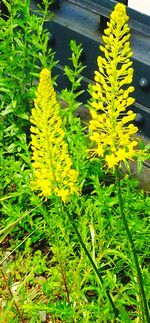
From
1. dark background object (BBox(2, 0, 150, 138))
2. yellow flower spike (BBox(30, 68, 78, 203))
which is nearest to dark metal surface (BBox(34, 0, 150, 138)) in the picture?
dark background object (BBox(2, 0, 150, 138))

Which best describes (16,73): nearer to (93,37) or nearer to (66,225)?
(93,37)

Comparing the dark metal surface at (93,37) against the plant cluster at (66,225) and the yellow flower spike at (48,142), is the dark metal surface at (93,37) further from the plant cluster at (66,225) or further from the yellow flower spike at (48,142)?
the yellow flower spike at (48,142)

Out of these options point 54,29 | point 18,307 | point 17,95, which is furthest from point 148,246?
point 54,29

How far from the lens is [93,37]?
163 inches

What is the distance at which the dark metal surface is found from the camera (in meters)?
3.87

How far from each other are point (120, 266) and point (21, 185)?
761 millimetres

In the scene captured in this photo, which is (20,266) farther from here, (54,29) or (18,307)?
(54,29)

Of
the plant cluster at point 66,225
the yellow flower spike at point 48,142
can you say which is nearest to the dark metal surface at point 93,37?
the plant cluster at point 66,225

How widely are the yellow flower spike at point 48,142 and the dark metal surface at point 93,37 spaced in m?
1.55

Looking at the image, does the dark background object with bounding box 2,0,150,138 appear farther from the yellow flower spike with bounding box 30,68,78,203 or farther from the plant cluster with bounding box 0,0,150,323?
the yellow flower spike with bounding box 30,68,78,203

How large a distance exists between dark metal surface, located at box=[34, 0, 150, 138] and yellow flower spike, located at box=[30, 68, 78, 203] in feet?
5.08

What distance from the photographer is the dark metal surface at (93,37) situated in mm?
3865

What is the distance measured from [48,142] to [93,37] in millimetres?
2055

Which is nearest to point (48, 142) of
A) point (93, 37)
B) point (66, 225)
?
point (66, 225)
